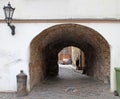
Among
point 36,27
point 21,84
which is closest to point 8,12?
point 36,27

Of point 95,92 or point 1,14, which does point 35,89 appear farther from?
point 1,14

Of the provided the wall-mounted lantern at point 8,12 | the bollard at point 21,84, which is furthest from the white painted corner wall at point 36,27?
the wall-mounted lantern at point 8,12

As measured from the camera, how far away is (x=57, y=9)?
12.7m

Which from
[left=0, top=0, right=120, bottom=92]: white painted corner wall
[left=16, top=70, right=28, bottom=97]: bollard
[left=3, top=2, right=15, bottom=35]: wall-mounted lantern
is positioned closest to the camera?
[left=3, top=2, right=15, bottom=35]: wall-mounted lantern

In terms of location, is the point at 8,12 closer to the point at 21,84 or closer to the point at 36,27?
the point at 36,27

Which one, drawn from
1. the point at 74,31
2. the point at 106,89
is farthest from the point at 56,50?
the point at 106,89

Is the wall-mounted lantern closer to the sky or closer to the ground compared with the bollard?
closer to the sky

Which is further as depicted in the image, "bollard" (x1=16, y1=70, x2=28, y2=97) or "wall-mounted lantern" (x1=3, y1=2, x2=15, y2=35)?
"bollard" (x1=16, y1=70, x2=28, y2=97)

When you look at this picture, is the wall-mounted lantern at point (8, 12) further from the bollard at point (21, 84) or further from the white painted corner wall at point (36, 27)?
the bollard at point (21, 84)

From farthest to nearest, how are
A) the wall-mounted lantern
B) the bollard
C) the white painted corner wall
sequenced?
the white painted corner wall → the bollard → the wall-mounted lantern

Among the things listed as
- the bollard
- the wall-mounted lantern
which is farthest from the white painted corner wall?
the wall-mounted lantern

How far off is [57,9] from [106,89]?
386cm

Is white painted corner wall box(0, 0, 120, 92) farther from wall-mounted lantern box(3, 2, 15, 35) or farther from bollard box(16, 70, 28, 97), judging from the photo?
wall-mounted lantern box(3, 2, 15, 35)

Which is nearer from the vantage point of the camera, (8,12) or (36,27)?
(8,12)
